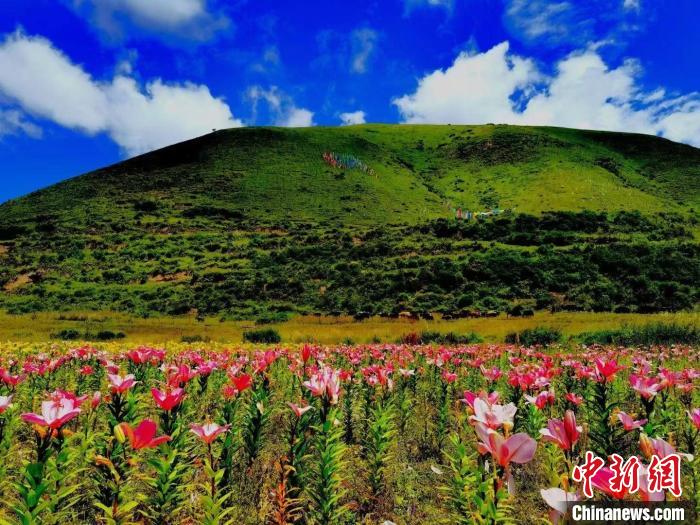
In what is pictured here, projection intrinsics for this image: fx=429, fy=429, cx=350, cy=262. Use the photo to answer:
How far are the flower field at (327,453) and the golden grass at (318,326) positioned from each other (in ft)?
43.9

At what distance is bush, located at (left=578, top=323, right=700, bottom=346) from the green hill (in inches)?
628

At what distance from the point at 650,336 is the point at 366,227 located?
55.0 metres

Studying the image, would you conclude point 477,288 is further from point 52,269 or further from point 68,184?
point 68,184

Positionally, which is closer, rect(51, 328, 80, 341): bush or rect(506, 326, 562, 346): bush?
rect(506, 326, 562, 346): bush

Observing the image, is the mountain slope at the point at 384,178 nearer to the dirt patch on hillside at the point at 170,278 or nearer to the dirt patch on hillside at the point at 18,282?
A: the dirt patch on hillside at the point at 18,282

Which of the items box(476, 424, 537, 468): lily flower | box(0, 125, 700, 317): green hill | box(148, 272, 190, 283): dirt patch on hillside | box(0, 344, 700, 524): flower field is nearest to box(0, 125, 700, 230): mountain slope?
box(0, 125, 700, 317): green hill

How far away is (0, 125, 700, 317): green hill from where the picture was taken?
38.6m

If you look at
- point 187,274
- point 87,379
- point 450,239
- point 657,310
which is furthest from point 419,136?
point 87,379

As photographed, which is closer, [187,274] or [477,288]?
[477,288]

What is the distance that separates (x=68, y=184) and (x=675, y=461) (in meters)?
111

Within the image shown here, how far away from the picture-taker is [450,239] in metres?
54.2

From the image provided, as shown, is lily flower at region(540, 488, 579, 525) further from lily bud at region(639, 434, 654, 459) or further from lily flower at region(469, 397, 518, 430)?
lily bud at region(639, 434, 654, 459)

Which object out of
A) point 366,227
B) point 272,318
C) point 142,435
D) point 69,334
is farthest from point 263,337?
point 366,227

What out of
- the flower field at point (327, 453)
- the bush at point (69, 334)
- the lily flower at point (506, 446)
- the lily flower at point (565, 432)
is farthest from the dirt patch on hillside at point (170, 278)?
the lily flower at point (506, 446)
